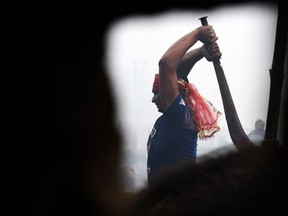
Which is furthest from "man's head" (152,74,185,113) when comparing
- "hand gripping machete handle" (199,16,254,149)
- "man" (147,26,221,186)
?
"hand gripping machete handle" (199,16,254,149)

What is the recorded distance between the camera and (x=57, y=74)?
80cm

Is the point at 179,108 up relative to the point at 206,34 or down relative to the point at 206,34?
down

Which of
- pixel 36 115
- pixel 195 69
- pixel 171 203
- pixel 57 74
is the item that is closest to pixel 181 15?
pixel 195 69

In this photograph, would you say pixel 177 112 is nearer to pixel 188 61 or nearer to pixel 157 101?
pixel 157 101

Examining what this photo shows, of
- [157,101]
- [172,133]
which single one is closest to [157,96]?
[157,101]

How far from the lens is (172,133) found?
1744 millimetres

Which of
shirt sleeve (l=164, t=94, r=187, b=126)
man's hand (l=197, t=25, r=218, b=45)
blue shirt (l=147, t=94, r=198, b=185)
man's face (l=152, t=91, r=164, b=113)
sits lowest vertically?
blue shirt (l=147, t=94, r=198, b=185)

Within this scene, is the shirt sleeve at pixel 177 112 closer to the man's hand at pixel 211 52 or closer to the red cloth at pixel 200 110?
the red cloth at pixel 200 110

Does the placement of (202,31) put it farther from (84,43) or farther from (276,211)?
(276,211)

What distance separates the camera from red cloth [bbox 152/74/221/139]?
5.53 feet

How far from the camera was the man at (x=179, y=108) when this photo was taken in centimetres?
167

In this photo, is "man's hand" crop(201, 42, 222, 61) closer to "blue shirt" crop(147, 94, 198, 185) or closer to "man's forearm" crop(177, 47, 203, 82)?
A: "man's forearm" crop(177, 47, 203, 82)

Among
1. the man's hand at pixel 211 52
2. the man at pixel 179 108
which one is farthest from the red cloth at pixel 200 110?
the man's hand at pixel 211 52

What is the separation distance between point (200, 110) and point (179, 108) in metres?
0.09
